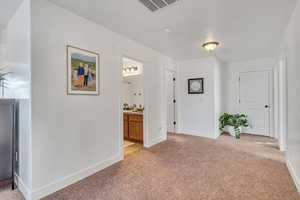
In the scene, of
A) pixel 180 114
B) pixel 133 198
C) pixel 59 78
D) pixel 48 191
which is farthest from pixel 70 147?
pixel 180 114

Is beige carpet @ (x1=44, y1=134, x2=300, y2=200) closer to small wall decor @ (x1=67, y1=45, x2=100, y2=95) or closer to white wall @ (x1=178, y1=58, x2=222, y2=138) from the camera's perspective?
white wall @ (x1=178, y1=58, x2=222, y2=138)

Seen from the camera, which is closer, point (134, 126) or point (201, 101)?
point (134, 126)

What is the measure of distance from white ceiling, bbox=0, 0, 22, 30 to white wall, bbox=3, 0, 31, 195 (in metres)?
0.04

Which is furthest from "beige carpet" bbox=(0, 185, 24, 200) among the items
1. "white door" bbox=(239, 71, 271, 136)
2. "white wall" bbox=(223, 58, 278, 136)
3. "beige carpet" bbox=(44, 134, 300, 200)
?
"white door" bbox=(239, 71, 271, 136)

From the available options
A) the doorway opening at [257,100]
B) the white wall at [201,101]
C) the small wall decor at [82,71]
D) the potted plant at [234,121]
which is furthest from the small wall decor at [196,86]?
the small wall decor at [82,71]

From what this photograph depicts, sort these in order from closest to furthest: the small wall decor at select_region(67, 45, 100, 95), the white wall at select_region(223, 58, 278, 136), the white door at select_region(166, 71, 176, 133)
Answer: the small wall decor at select_region(67, 45, 100, 95) → the white wall at select_region(223, 58, 278, 136) → the white door at select_region(166, 71, 176, 133)

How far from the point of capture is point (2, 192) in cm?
195

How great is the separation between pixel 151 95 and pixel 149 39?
1.28m

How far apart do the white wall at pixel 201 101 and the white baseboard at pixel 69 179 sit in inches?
113

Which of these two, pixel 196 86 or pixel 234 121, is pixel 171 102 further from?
pixel 234 121

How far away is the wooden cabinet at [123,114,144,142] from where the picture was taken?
155 inches

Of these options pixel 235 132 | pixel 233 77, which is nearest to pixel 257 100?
pixel 233 77

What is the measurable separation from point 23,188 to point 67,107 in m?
1.12

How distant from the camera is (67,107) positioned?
209cm
